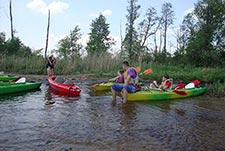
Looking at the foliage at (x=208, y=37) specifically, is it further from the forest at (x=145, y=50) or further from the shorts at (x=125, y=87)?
the shorts at (x=125, y=87)

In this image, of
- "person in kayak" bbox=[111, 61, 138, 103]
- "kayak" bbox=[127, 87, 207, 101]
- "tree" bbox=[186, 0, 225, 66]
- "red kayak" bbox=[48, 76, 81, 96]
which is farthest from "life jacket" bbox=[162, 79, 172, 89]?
"tree" bbox=[186, 0, 225, 66]

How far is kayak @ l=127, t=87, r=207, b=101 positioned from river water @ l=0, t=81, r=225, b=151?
305 millimetres

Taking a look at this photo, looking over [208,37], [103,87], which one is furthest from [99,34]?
[103,87]

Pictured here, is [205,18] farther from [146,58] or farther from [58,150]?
[58,150]

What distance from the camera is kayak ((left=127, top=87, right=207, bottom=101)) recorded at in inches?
364

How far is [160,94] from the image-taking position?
387 inches

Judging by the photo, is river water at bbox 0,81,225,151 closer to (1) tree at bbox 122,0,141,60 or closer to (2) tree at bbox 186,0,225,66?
(2) tree at bbox 186,0,225,66

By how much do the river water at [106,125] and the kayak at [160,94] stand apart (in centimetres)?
30

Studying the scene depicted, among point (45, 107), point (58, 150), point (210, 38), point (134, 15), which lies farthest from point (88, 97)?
point (134, 15)

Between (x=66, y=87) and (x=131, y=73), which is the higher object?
(x=131, y=73)

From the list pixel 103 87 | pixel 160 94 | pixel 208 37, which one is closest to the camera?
pixel 160 94

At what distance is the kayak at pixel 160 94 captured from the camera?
9242mm

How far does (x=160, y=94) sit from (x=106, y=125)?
13.7 feet

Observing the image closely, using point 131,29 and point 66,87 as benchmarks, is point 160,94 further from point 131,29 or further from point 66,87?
point 131,29
